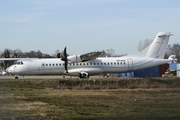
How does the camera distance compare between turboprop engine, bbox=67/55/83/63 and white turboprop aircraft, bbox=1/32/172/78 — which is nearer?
turboprop engine, bbox=67/55/83/63

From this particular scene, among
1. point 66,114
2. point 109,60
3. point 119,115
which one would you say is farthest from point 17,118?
point 109,60

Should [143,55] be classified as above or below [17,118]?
above

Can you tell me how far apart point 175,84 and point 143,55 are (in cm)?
720

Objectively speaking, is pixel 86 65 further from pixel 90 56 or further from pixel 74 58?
pixel 74 58

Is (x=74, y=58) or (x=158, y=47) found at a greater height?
(x=158, y=47)

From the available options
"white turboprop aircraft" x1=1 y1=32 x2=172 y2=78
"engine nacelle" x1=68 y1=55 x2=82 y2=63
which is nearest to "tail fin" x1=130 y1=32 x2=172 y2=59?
"white turboprop aircraft" x1=1 y1=32 x2=172 y2=78

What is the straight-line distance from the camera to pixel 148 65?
126 feet

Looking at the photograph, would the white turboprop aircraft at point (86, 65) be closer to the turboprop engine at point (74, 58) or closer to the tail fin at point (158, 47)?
the tail fin at point (158, 47)

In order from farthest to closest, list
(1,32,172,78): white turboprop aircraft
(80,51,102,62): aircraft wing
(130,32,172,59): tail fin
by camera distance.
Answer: (130,32,172,59): tail fin → (1,32,172,78): white turboprop aircraft → (80,51,102,62): aircraft wing

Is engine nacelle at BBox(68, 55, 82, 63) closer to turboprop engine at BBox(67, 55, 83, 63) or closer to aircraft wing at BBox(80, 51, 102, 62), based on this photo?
turboprop engine at BBox(67, 55, 83, 63)

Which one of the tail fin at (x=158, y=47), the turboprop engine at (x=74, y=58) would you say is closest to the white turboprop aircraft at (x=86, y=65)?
the tail fin at (x=158, y=47)

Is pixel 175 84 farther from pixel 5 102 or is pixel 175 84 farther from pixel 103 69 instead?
pixel 5 102

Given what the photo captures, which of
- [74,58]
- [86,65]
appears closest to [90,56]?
[86,65]

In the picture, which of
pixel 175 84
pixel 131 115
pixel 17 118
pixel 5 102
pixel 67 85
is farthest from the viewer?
pixel 175 84
